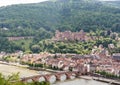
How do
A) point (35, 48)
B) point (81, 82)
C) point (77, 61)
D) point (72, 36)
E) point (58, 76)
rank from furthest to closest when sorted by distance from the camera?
point (72, 36), point (35, 48), point (77, 61), point (58, 76), point (81, 82)

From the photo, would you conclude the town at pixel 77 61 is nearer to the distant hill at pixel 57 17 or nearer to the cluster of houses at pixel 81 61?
the cluster of houses at pixel 81 61

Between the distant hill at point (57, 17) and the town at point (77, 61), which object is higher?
the distant hill at point (57, 17)

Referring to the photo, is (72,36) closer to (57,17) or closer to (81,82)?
(57,17)

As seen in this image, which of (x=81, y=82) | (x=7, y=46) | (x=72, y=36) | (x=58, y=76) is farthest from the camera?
(x=72, y=36)

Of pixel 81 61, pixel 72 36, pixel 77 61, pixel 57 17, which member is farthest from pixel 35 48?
pixel 57 17

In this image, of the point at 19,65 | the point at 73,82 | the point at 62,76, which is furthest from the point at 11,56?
the point at 73,82

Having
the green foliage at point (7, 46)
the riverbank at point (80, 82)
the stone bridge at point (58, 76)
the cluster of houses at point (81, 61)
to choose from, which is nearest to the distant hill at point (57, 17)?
the green foliage at point (7, 46)

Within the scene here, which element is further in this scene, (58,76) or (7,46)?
(7,46)

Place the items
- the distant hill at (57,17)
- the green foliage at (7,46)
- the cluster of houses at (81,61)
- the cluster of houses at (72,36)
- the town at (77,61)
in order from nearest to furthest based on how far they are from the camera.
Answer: the town at (77,61)
the cluster of houses at (81,61)
the green foliage at (7,46)
the cluster of houses at (72,36)
the distant hill at (57,17)

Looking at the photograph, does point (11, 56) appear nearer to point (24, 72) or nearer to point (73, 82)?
point (24, 72)
